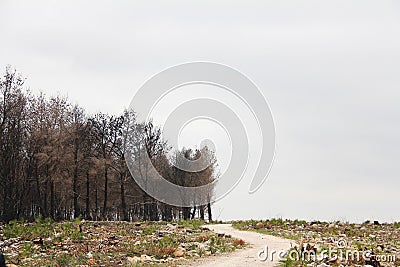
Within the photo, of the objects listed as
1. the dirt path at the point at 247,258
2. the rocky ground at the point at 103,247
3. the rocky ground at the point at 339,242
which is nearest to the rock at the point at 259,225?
the rocky ground at the point at 339,242

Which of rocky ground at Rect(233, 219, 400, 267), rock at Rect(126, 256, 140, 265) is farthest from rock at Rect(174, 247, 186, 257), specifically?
rocky ground at Rect(233, 219, 400, 267)

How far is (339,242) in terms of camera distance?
59.9 ft

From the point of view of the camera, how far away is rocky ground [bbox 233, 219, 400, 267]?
44.4 ft

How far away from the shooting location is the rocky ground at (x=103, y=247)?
16492mm

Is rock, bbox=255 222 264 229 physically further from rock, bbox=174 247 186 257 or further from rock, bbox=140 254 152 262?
rock, bbox=140 254 152 262

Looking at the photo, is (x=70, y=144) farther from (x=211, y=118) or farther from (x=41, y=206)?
(x=211, y=118)

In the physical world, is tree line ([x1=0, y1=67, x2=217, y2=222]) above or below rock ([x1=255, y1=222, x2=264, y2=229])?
above

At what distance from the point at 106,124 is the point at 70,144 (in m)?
4.61

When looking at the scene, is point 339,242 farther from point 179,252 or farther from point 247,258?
point 179,252

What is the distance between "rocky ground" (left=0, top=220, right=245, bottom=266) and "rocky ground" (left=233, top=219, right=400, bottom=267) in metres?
3.51

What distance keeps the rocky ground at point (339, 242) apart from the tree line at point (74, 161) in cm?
1735

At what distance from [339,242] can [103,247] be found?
8747 mm

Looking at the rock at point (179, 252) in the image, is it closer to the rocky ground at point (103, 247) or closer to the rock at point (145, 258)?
the rocky ground at point (103, 247)

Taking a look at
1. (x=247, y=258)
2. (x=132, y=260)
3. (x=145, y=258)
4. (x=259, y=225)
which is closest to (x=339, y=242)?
(x=247, y=258)
